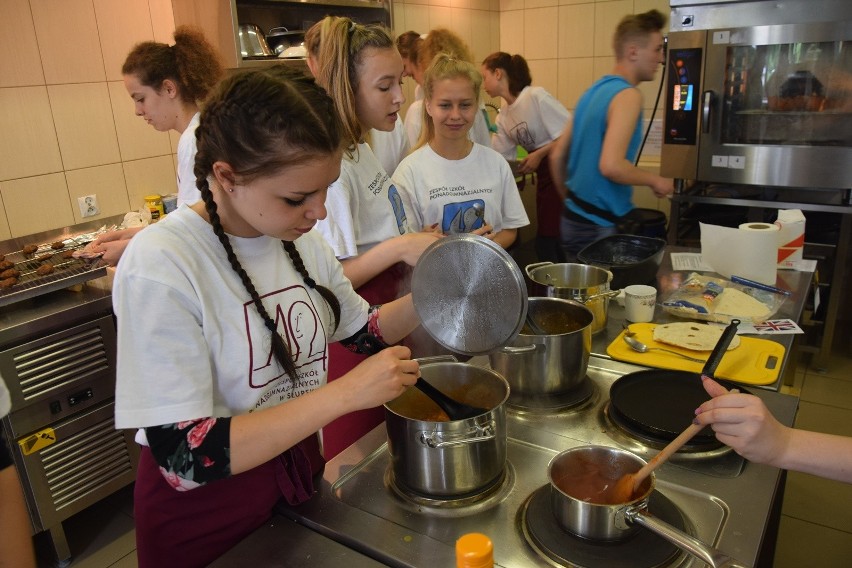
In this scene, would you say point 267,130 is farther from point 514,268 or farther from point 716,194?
point 716,194

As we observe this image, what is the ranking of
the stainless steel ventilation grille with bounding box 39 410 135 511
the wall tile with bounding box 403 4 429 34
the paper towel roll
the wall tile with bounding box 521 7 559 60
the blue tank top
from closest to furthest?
the paper towel roll → the stainless steel ventilation grille with bounding box 39 410 135 511 → the blue tank top → the wall tile with bounding box 403 4 429 34 → the wall tile with bounding box 521 7 559 60

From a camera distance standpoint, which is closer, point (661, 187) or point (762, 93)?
point (661, 187)

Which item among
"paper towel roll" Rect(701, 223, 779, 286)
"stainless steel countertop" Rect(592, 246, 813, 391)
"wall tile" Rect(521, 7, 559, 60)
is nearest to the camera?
"stainless steel countertop" Rect(592, 246, 813, 391)

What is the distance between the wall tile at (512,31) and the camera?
15.9ft

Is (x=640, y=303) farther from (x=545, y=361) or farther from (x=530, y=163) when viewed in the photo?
(x=530, y=163)

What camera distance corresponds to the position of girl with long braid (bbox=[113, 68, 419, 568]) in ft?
2.86

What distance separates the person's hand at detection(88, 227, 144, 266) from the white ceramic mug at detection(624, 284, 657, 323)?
1.57 metres

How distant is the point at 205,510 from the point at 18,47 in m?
2.19

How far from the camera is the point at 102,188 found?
2734mm

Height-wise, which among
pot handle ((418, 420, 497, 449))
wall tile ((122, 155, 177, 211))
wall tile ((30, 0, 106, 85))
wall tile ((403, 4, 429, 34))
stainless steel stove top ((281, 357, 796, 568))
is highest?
wall tile ((403, 4, 429, 34))

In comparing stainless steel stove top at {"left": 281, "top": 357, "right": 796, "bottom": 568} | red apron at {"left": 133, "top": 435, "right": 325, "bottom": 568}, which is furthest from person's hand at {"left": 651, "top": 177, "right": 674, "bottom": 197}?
red apron at {"left": 133, "top": 435, "right": 325, "bottom": 568}

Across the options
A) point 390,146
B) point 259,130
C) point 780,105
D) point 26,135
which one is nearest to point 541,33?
point 780,105

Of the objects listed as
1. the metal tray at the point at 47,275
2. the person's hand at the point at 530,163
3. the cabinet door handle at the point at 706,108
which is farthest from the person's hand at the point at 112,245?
the cabinet door handle at the point at 706,108

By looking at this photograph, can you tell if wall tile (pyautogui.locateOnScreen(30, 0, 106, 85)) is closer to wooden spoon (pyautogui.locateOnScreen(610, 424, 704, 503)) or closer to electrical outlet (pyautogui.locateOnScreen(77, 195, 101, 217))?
electrical outlet (pyautogui.locateOnScreen(77, 195, 101, 217))
